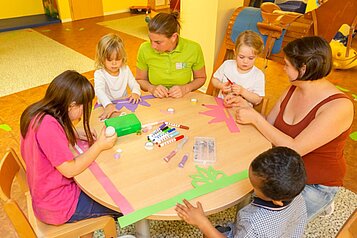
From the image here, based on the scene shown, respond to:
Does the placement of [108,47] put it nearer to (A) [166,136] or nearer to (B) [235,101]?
(A) [166,136]

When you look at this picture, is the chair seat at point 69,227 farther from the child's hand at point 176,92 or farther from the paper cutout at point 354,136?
the paper cutout at point 354,136

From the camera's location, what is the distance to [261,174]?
0.99m

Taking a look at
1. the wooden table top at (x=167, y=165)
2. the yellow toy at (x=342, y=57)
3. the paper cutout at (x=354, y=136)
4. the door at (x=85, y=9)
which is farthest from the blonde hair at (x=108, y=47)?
the door at (x=85, y=9)

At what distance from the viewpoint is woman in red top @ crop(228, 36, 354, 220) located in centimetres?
131

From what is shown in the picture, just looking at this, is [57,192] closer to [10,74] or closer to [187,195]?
[187,195]

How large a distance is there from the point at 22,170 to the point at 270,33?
223 cm

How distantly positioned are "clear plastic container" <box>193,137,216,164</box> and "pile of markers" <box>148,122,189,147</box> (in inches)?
3.7

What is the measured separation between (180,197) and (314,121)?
0.66m

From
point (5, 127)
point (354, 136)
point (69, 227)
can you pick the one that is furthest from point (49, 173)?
point (354, 136)

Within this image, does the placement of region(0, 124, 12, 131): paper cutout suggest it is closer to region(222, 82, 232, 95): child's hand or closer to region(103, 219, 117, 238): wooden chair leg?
region(103, 219, 117, 238): wooden chair leg

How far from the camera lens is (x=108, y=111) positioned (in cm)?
165

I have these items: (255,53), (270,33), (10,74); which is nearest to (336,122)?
(255,53)

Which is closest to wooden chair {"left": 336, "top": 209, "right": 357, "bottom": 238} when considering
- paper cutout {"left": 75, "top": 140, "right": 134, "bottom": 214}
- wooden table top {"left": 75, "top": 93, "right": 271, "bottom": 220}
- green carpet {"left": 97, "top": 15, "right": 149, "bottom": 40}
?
wooden table top {"left": 75, "top": 93, "right": 271, "bottom": 220}

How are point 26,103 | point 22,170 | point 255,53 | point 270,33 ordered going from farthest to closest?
point 26,103 → point 270,33 → point 255,53 → point 22,170
